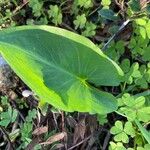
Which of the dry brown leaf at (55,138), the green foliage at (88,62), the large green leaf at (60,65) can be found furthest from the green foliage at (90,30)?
the dry brown leaf at (55,138)

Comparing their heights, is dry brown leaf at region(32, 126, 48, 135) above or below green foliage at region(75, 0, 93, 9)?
below

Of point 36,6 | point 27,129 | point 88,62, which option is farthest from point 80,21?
point 27,129

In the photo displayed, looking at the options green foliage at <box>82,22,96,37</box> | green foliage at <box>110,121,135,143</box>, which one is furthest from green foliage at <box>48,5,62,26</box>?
green foliage at <box>110,121,135,143</box>

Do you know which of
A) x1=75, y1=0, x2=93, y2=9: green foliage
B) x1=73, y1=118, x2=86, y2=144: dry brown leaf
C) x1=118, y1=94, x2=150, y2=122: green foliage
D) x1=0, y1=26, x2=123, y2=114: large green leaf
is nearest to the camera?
x1=0, y1=26, x2=123, y2=114: large green leaf

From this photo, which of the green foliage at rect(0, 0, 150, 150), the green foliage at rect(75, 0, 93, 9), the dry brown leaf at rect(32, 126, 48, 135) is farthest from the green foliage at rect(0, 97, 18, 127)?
the green foliage at rect(75, 0, 93, 9)

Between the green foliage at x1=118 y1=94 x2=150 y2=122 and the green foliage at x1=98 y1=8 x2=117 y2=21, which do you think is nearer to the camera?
the green foliage at x1=118 y1=94 x2=150 y2=122

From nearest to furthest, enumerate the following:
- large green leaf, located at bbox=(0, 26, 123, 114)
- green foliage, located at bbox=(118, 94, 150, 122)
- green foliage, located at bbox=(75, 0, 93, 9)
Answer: large green leaf, located at bbox=(0, 26, 123, 114), green foliage, located at bbox=(118, 94, 150, 122), green foliage, located at bbox=(75, 0, 93, 9)

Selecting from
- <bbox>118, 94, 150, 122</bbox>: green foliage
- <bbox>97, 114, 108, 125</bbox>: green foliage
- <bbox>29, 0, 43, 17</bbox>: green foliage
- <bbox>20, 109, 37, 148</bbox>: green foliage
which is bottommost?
<bbox>20, 109, 37, 148</bbox>: green foliage

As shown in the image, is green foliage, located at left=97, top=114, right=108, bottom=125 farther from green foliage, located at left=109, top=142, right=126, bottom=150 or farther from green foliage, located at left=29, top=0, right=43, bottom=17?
green foliage, located at left=29, top=0, right=43, bottom=17

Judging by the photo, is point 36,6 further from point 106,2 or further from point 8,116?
point 8,116
